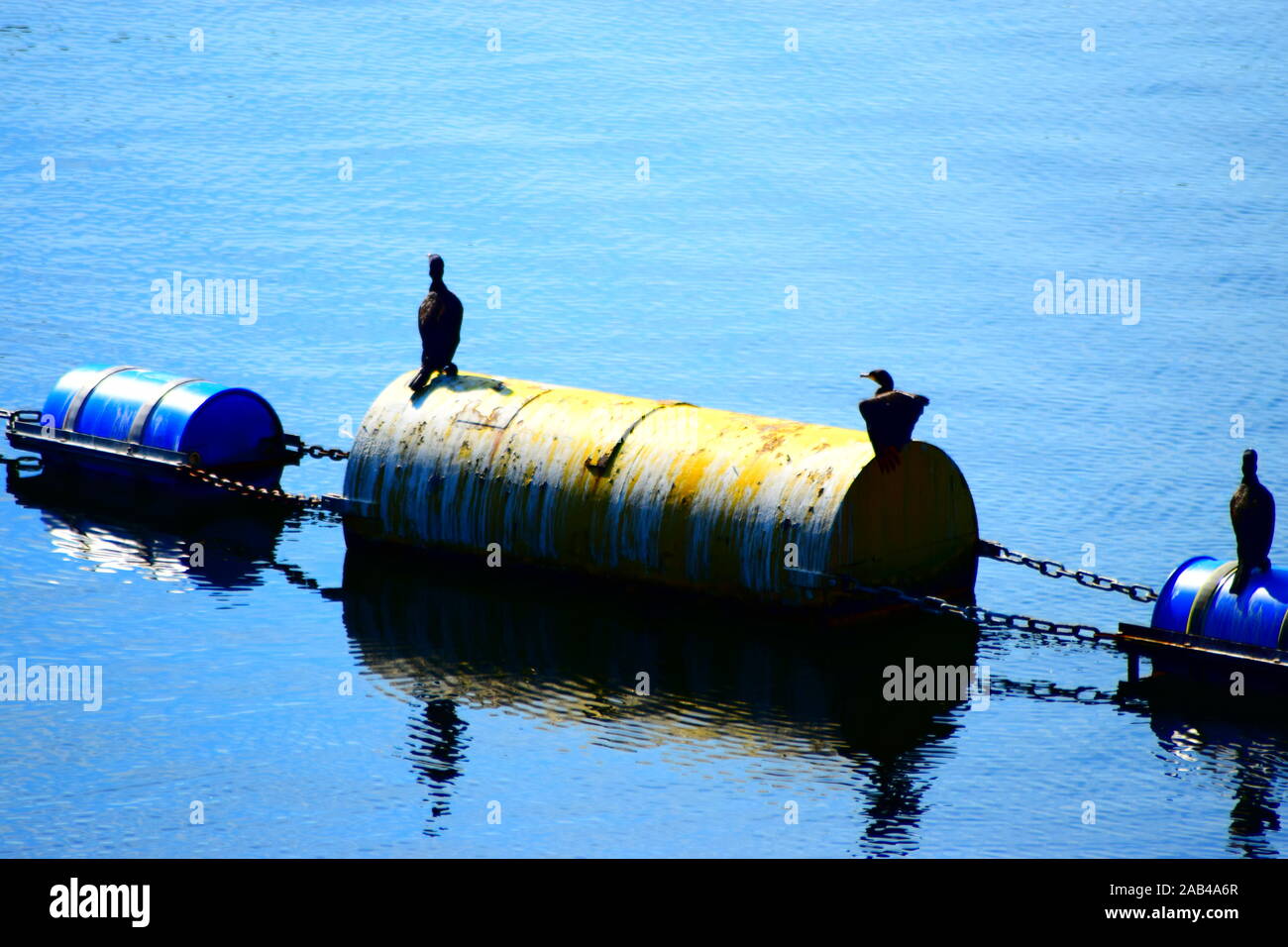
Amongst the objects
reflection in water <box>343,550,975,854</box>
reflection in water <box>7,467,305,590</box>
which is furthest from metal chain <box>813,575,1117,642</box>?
reflection in water <box>7,467,305,590</box>

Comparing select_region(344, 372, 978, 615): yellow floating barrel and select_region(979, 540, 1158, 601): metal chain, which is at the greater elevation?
select_region(344, 372, 978, 615): yellow floating barrel

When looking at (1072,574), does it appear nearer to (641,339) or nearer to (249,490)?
(249,490)

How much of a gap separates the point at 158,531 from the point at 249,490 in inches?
70.7

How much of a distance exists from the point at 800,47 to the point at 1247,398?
134 ft

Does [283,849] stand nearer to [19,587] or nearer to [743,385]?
[19,587]

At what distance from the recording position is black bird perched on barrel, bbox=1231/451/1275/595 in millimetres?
24203

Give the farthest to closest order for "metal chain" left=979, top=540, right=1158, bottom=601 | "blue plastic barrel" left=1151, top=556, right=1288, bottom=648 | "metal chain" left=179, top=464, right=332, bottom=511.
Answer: "metal chain" left=179, top=464, right=332, bottom=511 → "metal chain" left=979, top=540, right=1158, bottom=601 → "blue plastic barrel" left=1151, top=556, right=1288, bottom=648

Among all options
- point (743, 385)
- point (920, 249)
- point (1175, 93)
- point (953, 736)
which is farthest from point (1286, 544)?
point (1175, 93)

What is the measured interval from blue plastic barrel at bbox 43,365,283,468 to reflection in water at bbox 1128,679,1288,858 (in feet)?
52.1

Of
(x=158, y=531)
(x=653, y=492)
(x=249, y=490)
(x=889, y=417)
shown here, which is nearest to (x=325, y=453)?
(x=249, y=490)

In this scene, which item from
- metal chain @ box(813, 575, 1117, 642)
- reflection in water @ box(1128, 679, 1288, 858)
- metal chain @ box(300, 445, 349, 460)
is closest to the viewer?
reflection in water @ box(1128, 679, 1288, 858)

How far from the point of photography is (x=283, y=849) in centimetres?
2097

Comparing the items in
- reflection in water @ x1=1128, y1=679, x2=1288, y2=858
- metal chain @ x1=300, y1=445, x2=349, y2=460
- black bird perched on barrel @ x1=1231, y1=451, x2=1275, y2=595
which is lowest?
reflection in water @ x1=1128, y1=679, x2=1288, y2=858

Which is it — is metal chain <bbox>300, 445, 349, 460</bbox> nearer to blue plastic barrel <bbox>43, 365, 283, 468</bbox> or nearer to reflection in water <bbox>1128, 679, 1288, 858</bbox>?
blue plastic barrel <bbox>43, 365, 283, 468</bbox>
